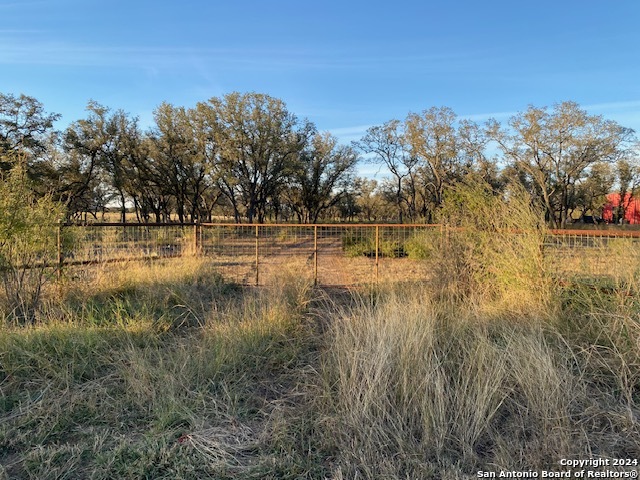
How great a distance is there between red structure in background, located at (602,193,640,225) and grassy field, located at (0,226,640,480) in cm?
5130

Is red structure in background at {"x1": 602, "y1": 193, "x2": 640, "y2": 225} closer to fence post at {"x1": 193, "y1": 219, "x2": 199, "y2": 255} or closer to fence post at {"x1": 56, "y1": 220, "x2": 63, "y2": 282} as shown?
fence post at {"x1": 193, "y1": 219, "x2": 199, "y2": 255}

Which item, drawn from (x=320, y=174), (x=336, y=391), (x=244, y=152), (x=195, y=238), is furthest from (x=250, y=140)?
(x=336, y=391)

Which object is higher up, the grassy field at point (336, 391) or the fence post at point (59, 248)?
the fence post at point (59, 248)

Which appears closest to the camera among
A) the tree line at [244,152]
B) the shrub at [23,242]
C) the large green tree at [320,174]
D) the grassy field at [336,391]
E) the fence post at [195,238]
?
the grassy field at [336,391]

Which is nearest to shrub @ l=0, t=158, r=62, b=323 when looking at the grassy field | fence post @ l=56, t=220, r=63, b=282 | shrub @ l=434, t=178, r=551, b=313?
fence post @ l=56, t=220, r=63, b=282

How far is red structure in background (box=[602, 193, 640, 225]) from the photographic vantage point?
44825 mm

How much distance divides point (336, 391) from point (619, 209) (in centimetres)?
5434

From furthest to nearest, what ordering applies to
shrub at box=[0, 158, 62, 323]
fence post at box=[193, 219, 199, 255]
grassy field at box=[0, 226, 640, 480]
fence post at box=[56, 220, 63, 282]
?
fence post at box=[193, 219, 199, 255] → fence post at box=[56, 220, 63, 282] → shrub at box=[0, 158, 62, 323] → grassy field at box=[0, 226, 640, 480]

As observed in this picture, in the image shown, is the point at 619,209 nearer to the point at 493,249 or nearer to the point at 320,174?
the point at 320,174

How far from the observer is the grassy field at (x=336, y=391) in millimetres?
2365

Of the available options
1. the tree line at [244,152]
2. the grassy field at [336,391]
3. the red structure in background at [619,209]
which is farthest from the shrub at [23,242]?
the red structure in background at [619,209]

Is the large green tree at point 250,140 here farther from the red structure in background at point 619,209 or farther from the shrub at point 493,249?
the red structure in background at point 619,209

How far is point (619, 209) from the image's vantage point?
44.2 m

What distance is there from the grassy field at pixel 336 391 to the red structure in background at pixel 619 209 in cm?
5130
